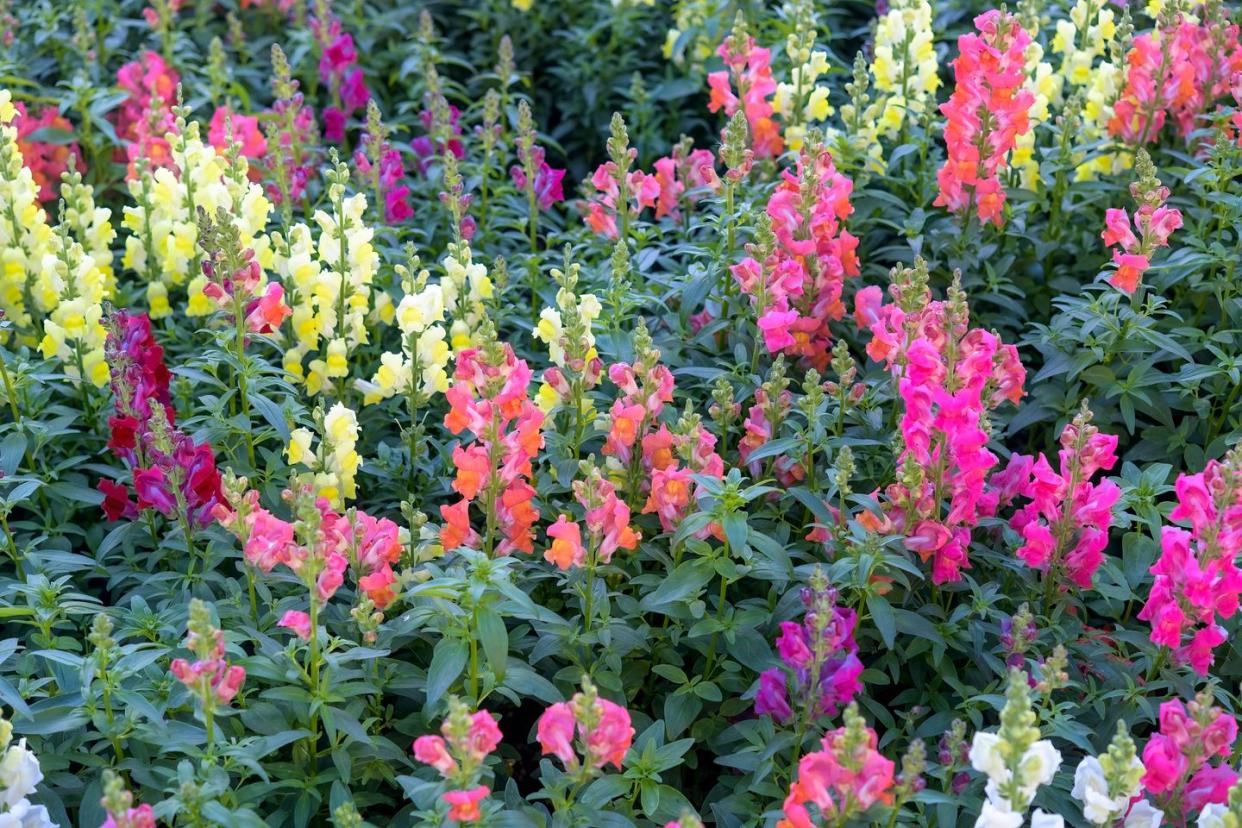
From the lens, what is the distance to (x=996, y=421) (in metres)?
4.36

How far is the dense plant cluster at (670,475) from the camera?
321 cm

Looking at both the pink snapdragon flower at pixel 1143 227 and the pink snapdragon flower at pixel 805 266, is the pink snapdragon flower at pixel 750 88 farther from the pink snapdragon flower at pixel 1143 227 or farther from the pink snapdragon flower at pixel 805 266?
the pink snapdragon flower at pixel 1143 227

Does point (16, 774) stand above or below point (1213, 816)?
above

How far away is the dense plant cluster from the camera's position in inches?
126

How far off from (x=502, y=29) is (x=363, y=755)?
500 cm

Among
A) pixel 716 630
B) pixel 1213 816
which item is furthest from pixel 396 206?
pixel 1213 816

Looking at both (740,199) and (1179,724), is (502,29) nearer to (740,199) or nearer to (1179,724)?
(740,199)

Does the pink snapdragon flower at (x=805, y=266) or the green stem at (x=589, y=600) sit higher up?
the pink snapdragon flower at (x=805, y=266)

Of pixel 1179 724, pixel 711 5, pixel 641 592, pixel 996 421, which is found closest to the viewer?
pixel 1179 724

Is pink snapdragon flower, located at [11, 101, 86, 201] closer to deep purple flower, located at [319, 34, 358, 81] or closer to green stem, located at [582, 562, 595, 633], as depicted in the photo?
deep purple flower, located at [319, 34, 358, 81]

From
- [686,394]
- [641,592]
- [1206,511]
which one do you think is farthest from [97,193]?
[1206,511]

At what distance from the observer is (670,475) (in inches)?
142

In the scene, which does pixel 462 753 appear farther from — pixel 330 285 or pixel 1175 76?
pixel 1175 76

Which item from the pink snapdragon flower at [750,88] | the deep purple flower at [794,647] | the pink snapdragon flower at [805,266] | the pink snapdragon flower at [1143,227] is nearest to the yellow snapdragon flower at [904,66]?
the pink snapdragon flower at [750,88]
